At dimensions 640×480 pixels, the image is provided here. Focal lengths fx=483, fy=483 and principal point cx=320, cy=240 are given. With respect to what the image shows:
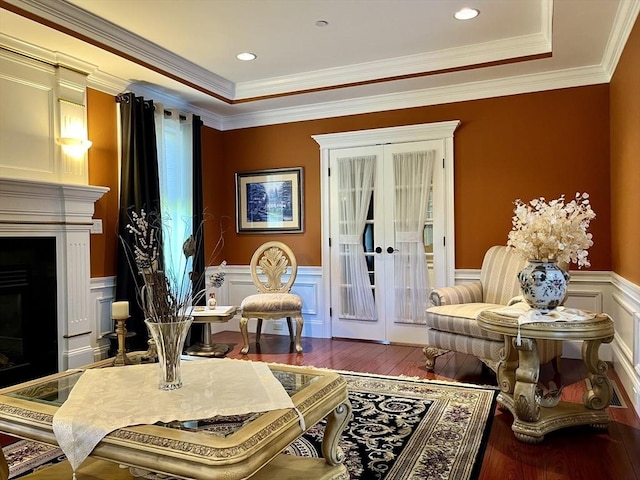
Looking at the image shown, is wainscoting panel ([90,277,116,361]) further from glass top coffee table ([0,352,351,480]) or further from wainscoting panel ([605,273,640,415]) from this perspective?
wainscoting panel ([605,273,640,415])

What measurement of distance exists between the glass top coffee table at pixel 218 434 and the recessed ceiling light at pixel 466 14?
111 inches

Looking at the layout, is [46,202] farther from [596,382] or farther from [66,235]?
[596,382]

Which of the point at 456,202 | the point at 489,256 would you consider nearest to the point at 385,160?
the point at 456,202

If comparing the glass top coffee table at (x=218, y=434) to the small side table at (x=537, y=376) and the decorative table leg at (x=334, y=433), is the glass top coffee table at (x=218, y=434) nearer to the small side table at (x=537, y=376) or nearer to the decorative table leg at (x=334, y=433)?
the decorative table leg at (x=334, y=433)

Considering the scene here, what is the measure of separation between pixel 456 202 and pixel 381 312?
4.43ft

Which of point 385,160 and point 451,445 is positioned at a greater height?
point 385,160

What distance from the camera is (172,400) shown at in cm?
166

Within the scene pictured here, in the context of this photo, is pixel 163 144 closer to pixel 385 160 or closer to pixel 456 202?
pixel 385 160

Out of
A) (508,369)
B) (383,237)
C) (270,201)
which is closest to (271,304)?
(383,237)

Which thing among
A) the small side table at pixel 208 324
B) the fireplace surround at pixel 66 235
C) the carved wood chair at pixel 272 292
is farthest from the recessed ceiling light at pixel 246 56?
the small side table at pixel 208 324

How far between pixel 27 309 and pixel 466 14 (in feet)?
12.9

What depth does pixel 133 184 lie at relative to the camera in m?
4.31

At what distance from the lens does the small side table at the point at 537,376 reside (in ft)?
8.23

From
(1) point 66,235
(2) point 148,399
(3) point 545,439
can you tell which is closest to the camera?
(2) point 148,399
